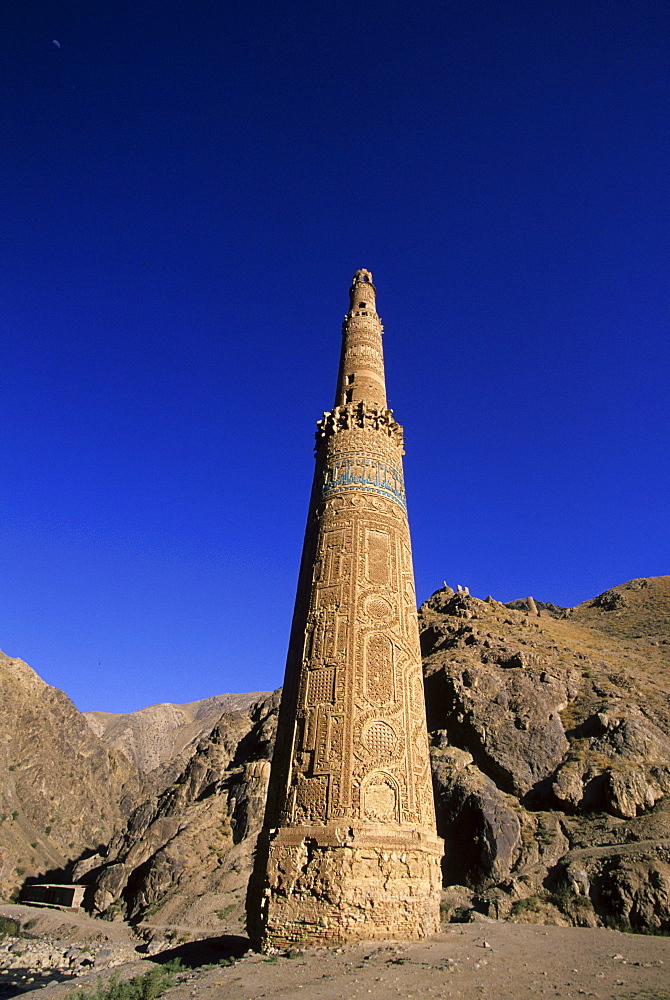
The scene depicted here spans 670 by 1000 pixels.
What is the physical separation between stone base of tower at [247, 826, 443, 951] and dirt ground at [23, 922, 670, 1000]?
11.9 inches

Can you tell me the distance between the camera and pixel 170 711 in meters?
83.6

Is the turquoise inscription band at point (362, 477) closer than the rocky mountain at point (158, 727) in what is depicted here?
Yes

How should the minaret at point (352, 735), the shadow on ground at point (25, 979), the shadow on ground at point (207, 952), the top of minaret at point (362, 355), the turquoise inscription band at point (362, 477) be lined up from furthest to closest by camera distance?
the top of minaret at point (362, 355) < the shadow on ground at point (25, 979) < the turquoise inscription band at point (362, 477) < the shadow on ground at point (207, 952) < the minaret at point (352, 735)

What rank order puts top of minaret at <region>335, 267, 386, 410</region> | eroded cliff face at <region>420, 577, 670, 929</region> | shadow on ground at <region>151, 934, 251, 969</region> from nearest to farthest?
shadow on ground at <region>151, 934, 251, 969</region> < eroded cliff face at <region>420, 577, 670, 929</region> < top of minaret at <region>335, 267, 386, 410</region>

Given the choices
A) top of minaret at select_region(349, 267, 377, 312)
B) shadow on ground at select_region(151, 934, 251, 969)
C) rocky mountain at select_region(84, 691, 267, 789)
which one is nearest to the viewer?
shadow on ground at select_region(151, 934, 251, 969)

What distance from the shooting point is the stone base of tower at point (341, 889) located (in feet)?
29.5

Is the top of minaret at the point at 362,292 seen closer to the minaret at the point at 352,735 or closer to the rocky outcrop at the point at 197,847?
the minaret at the point at 352,735

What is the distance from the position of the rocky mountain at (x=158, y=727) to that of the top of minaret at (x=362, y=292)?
2457 inches

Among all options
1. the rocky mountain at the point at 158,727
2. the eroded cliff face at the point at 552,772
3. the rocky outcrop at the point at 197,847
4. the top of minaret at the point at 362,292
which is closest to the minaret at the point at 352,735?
the top of minaret at the point at 362,292

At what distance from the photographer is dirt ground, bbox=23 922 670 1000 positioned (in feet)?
21.5

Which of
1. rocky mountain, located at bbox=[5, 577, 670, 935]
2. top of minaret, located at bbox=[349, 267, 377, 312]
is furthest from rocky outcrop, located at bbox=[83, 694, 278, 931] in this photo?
top of minaret, located at bbox=[349, 267, 377, 312]

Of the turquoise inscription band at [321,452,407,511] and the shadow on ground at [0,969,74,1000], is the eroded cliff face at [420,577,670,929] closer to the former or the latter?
the turquoise inscription band at [321,452,407,511]

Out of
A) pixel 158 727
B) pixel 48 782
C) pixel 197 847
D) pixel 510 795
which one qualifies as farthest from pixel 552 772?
pixel 158 727

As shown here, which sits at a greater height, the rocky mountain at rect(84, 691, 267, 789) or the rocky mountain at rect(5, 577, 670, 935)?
the rocky mountain at rect(84, 691, 267, 789)
